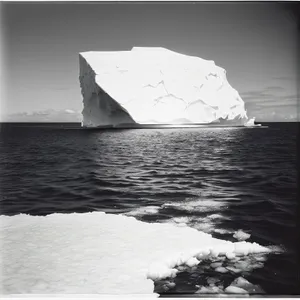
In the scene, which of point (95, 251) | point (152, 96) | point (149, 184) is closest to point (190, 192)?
point (149, 184)

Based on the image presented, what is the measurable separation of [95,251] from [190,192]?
119 centimetres

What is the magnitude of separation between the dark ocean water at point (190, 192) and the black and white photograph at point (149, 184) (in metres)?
0.01

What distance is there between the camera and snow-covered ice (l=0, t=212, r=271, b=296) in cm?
265

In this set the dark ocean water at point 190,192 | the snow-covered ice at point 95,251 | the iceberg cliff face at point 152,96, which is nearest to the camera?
the snow-covered ice at point 95,251

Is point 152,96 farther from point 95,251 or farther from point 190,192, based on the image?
point 95,251

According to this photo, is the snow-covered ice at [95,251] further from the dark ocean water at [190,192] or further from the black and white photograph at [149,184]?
the dark ocean water at [190,192]

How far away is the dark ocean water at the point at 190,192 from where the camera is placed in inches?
118

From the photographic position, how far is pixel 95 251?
2875 mm

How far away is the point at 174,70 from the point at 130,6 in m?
5.15

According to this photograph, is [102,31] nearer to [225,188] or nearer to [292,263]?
[225,188]

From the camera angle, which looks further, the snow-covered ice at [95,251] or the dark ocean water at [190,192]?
the dark ocean water at [190,192]

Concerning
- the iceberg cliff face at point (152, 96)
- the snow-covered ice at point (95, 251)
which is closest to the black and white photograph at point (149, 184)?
the snow-covered ice at point (95, 251)

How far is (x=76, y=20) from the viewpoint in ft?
11.0

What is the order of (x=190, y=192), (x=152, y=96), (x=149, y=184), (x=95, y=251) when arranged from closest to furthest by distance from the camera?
(x=95, y=251)
(x=190, y=192)
(x=149, y=184)
(x=152, y=96)
